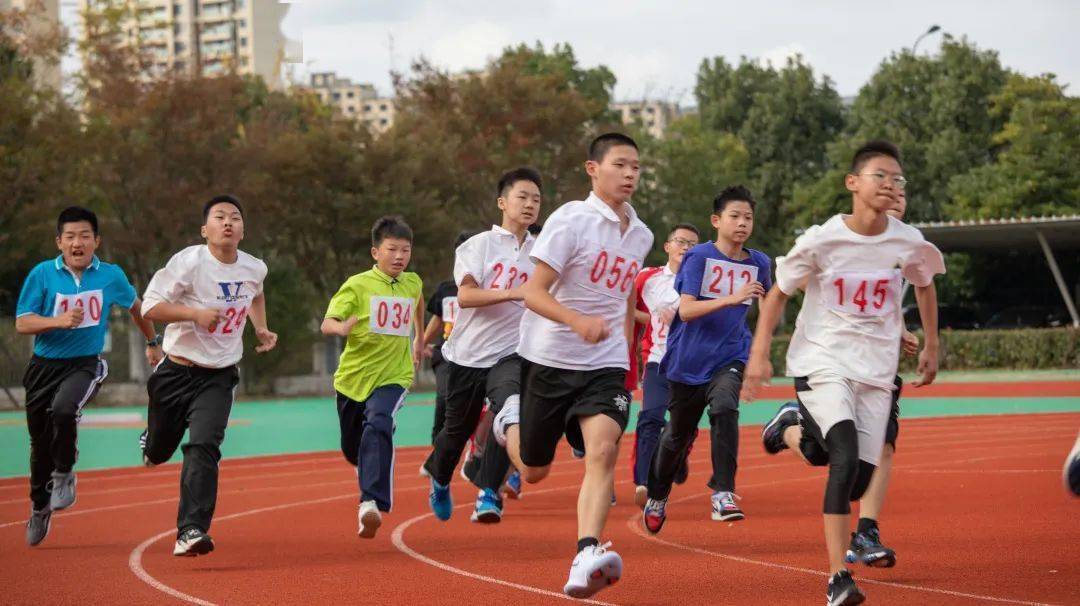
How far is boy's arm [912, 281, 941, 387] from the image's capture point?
7.15 m

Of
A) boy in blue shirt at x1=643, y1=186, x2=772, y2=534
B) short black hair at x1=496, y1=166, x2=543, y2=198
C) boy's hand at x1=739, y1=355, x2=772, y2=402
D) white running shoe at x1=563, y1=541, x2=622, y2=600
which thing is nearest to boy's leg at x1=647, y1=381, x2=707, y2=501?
boy in blue shirt at x1=643, y1=186, x2=772, y2=534

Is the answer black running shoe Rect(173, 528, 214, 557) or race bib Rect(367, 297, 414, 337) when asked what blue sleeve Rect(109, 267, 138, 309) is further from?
black running shoe Rect(173, 528, 214, 557)

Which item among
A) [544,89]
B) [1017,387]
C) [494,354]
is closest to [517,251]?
[494,354]

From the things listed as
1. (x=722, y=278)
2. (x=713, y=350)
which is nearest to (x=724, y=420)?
(x=713, y=350)

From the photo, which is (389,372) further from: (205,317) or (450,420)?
(205,317)

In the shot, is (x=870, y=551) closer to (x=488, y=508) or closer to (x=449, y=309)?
(x=488, y=508)

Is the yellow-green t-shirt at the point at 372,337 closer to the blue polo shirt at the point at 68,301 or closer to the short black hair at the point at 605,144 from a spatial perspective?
the blue polo shirt at the point at 68,301

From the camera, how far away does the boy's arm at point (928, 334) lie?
7.15m

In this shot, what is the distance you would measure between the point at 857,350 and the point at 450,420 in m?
3.64

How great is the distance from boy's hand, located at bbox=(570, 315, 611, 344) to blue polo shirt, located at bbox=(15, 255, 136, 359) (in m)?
4.03

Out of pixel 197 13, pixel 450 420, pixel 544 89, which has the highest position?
pixel 197 13

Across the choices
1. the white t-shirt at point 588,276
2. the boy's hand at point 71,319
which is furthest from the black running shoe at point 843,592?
the boy's hand at point 71,319

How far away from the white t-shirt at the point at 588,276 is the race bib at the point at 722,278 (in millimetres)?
2282

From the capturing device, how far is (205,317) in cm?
821
